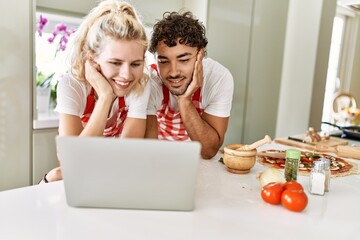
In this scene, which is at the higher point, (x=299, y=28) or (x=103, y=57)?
(x=299, y=28)

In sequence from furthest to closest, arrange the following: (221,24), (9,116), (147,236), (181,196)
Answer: (221,24)
(9,116)
(181,196)
(147,236)

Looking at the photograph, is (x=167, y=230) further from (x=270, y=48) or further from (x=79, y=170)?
(x=270, y=48)

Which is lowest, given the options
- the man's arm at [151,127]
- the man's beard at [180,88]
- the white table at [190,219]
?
the white table at [190,219]

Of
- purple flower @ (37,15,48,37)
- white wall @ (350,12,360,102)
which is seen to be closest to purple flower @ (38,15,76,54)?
purple flower @ (37,15,48,37)

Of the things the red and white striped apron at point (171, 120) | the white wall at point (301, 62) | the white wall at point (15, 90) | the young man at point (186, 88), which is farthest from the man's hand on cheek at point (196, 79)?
the white wall at point (301, 62)

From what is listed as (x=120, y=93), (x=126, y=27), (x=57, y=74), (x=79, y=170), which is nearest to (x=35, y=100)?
(x=57, y=74)

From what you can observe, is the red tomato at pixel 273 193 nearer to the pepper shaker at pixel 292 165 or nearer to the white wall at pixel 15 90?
the pepper shaker at pixel 292 165

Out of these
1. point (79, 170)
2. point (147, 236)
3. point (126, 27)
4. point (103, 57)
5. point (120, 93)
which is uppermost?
point (126, 27)

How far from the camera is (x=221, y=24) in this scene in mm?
2762

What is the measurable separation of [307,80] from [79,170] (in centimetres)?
286

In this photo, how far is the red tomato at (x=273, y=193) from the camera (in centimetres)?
89

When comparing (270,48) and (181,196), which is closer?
(181,196)

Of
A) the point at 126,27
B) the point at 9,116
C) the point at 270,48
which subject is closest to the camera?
the point at 126,27

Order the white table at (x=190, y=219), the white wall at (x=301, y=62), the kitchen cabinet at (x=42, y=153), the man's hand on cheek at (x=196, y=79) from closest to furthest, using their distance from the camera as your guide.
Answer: the white table at (x=190, y=219) < the man's hand on cheek at (x=196, y=79) < the kitchen cabinet at (x=42, y=153) < the white wall at (x=301, y=62)
